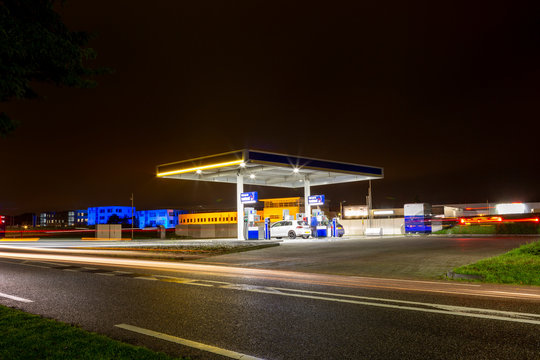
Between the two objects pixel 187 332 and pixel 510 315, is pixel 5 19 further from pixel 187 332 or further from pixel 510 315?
pixel 510 315

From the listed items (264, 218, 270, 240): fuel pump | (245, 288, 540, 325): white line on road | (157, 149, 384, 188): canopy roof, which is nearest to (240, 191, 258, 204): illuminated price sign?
(264, 218, 270, 240): fuel pump

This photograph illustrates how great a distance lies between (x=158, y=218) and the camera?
15375 cm

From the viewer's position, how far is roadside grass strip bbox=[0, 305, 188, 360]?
4648 mm

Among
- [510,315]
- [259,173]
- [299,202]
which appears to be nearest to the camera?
[510,315]

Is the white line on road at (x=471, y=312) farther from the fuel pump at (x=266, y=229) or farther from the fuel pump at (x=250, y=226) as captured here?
the fuel pump at (x=266, y=229)

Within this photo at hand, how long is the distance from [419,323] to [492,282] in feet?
17.5

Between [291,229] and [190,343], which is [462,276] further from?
[291,229]

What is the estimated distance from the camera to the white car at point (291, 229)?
3450 cm

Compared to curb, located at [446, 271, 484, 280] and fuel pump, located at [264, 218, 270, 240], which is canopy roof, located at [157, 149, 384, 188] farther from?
curb, located at [446, 271, 484, 280]

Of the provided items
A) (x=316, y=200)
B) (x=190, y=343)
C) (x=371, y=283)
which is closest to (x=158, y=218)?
(x=316, y=200)

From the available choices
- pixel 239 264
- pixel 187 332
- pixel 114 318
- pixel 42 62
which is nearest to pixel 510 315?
pixel 187 332

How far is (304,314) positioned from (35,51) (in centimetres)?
596

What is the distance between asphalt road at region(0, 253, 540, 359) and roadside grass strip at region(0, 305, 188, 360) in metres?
0.41

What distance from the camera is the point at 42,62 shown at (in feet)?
21.8
